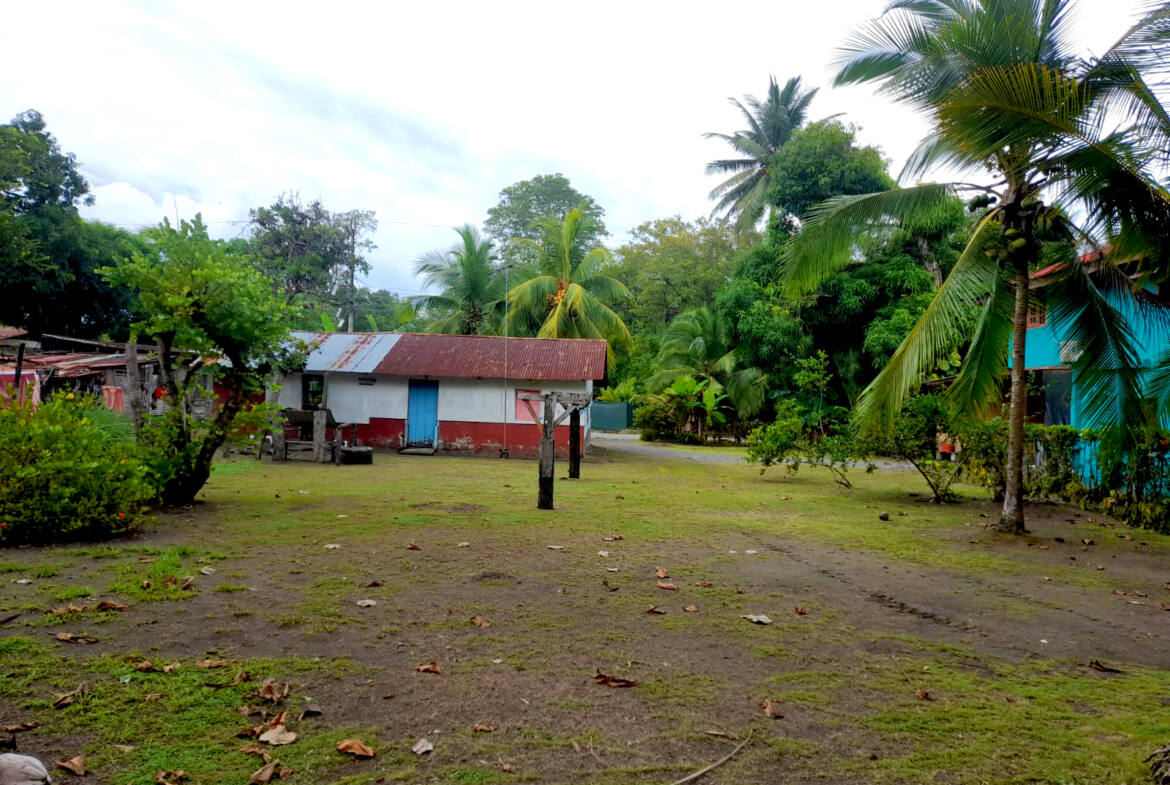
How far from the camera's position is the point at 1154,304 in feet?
26.7

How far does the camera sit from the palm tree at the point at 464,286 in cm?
2758

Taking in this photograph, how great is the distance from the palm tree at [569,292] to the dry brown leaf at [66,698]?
2274 centimetres

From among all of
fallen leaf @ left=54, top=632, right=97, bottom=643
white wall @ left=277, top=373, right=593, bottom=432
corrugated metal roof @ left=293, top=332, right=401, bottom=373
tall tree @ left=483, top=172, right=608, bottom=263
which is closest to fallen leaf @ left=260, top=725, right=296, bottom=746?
fallen leaf @ left=54, top=632, right=97, bottom=643

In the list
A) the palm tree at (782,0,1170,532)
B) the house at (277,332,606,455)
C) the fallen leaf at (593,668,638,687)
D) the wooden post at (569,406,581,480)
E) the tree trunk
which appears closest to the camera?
the fallen leaf at (593,668,638,687)

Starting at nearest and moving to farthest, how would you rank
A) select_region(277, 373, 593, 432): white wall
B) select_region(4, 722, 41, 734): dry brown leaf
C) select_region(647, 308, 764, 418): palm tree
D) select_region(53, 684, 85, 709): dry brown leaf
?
select_region(4, 722, 41, 734): dry brown leaf
select_region(53, 684, 85, 709): dry brown leaf
select_region(277, 373, 593, 432): white wall
select_region(647, 308, 764, 418): palm tree

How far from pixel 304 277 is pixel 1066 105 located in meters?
30.7

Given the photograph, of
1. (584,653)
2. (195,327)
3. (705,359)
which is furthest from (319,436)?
(705,359)

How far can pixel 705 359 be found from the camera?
29.3 metres

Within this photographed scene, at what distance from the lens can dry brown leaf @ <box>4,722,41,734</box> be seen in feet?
9.79

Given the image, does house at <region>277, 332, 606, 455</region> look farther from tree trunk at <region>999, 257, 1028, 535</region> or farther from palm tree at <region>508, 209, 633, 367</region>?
tree trunk at <region>999, 257, 1028, 535</region>

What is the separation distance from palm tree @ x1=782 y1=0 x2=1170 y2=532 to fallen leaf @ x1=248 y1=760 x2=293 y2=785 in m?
7.27

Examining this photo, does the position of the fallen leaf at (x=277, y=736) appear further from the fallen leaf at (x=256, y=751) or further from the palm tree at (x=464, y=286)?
the palm tree at (x=464, y=286)

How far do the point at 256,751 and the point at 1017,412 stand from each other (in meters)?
8.54

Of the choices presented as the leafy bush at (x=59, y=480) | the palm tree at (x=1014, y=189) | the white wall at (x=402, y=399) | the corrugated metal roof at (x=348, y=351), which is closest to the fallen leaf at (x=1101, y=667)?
the palm tree at (x=1014, y=189)
